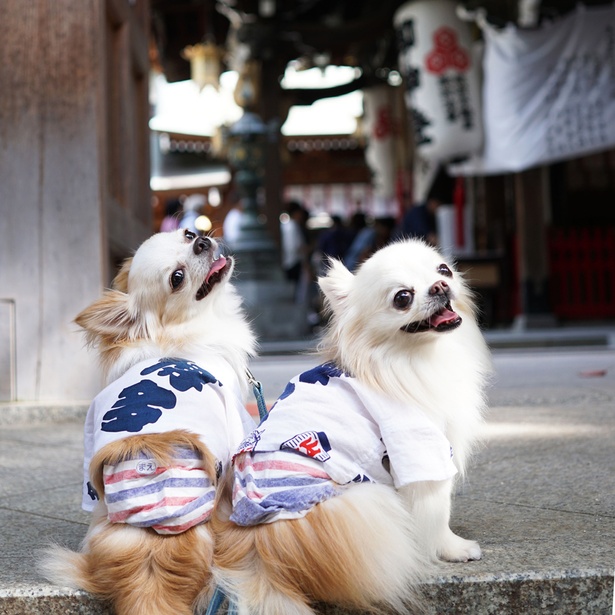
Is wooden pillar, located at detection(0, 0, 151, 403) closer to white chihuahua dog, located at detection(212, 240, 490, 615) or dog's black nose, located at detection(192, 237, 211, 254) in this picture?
dog's black nose, located at detection(192, 237, 211, 254)

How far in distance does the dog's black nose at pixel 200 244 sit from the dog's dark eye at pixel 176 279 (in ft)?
0.28

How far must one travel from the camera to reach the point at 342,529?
77.6 inches

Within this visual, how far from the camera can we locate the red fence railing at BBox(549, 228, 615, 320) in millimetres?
12406

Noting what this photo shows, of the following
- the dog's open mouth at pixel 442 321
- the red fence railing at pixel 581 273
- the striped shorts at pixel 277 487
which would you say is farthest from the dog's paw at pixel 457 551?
the red fence railing at pixel 581 273

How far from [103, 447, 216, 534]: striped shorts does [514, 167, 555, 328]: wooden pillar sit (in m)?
10.5

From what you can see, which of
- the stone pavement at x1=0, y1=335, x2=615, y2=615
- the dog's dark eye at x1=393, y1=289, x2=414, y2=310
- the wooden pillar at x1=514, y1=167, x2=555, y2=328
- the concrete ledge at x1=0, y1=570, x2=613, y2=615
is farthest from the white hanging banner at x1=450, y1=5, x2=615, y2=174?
the concrete ledge at x1=0, y1=570, x2=613, y2=615

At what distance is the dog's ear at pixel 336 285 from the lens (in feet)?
7.96

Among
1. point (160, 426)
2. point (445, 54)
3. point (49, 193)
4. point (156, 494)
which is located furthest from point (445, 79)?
point (156, 494)

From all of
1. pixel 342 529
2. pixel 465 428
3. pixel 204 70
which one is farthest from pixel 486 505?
pixel 204 70

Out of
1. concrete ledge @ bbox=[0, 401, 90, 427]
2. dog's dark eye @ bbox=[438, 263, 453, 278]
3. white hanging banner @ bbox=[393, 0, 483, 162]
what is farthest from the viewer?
white hanging banner @ bbox=[393, 0, 483, 162]

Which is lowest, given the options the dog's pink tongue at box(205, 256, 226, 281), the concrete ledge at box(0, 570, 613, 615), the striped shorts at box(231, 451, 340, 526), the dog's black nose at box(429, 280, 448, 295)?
the concrete ledge at box(0, 570, 613, 615)

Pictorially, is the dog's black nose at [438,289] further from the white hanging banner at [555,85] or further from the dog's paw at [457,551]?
the white hanging banner at [555,85]

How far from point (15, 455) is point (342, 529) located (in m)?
2.47

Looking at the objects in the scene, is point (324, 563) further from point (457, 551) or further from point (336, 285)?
point (336, 285)
